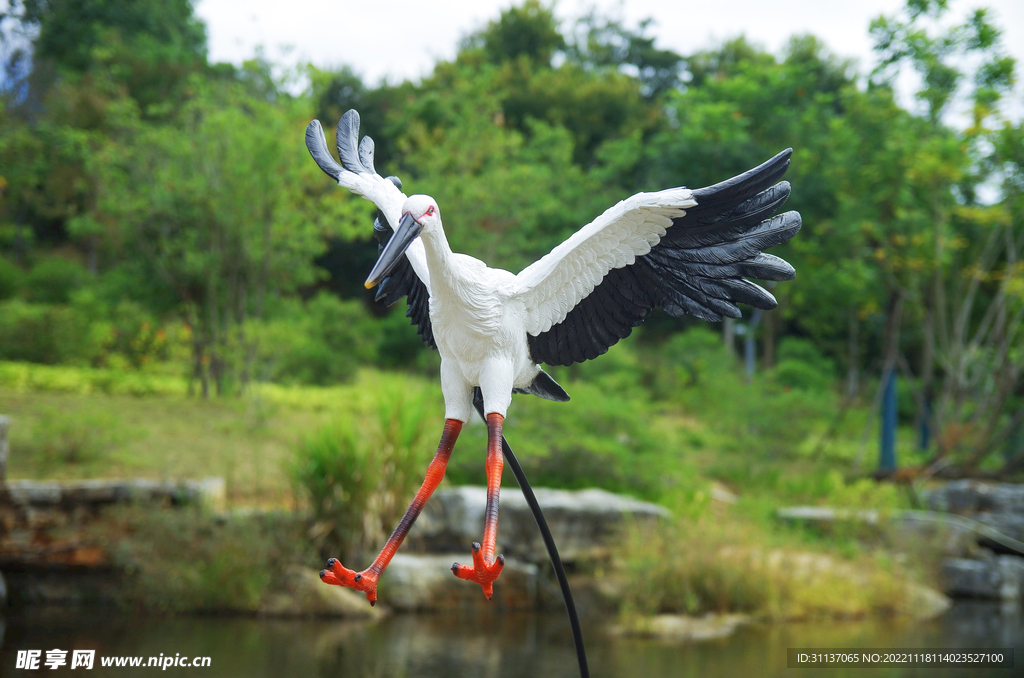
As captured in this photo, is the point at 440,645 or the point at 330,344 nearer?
the point at 440,645

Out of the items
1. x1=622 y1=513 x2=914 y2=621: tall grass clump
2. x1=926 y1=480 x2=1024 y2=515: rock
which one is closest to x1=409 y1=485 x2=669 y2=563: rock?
x1=622 y1=513 x2=914 y2=621: tall grass clump

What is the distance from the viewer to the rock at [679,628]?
5.58 m

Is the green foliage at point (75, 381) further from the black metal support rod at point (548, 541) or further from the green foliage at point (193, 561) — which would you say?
the black metal support rod at point (548, 541)

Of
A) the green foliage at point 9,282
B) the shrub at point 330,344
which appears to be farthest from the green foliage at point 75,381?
the green foliage at point 9,282

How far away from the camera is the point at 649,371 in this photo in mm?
13266

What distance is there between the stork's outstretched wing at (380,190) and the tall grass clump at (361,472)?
369cm

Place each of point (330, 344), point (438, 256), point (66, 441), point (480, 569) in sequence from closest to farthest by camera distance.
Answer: point (480, 569), point (438, 256), point (66, 441), point (330, 344)

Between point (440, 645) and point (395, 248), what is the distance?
13.6 feet

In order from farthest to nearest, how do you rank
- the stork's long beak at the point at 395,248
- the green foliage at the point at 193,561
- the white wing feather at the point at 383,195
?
the green foliage at the point at 193,561 < the white wing feather at the point at 383,195 < the stork's long beak at the point at 395,248

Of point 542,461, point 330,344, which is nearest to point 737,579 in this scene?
point 542,461

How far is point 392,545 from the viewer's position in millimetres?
1854

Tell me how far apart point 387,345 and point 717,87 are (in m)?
6.78

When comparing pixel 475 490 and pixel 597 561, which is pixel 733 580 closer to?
pixel 597 561

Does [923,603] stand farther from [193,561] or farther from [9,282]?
[9,282]
